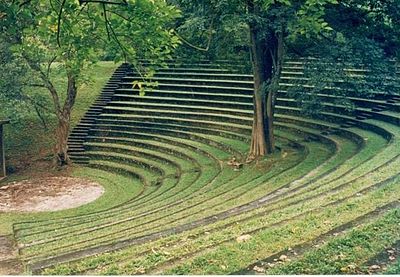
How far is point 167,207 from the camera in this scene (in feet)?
31.3

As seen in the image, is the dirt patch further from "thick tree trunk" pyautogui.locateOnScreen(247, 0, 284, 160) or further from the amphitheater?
"thick tree trunk" pyautogui.locateOnScreen(247, 0, 284, 160)

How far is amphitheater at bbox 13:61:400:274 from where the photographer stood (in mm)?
5176

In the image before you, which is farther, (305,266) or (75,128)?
(75,128)

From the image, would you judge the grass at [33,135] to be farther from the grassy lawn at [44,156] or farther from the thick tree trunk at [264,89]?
the thick tree trunk at [264,89]

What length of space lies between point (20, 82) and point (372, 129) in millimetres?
10214

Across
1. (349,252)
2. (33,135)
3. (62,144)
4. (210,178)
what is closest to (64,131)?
(62,144)

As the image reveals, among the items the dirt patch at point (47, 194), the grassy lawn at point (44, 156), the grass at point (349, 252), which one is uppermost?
the grass at point (349, 252)

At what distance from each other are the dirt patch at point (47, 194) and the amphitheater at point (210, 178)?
1.16 metres

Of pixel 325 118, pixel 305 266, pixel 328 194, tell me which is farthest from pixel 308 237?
pixel 325 118

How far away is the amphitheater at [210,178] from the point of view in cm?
518

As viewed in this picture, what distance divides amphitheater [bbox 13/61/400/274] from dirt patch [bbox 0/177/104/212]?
1157 millimetres

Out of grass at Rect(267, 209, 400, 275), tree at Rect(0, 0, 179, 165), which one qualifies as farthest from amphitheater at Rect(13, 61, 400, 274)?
tree at Rect(0, 0, 179, 165)

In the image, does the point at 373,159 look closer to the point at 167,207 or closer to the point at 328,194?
the point at 328,194

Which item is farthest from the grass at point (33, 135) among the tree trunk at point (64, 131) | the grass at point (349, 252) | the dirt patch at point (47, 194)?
the grass at point (349, 252)
